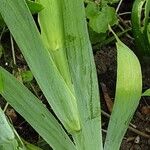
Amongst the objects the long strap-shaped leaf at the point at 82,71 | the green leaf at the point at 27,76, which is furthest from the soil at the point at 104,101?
Answer: the long strap-shaped leaf at the point at 82,71

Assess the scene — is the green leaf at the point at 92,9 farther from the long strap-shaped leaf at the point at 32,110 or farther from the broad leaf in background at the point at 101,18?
the long strap-shaped leaf at the point at 32,110

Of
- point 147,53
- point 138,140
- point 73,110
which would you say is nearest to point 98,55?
point 147,53

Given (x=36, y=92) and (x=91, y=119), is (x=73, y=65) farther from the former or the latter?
(x=36, y=92)

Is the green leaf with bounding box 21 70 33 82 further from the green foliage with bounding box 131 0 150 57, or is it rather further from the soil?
the green foliage with bounding box 131 0 150 57

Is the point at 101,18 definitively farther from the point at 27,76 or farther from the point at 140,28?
the point at 27,76

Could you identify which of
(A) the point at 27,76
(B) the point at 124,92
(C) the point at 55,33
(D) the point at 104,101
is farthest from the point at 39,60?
(D) the point at 104,101
